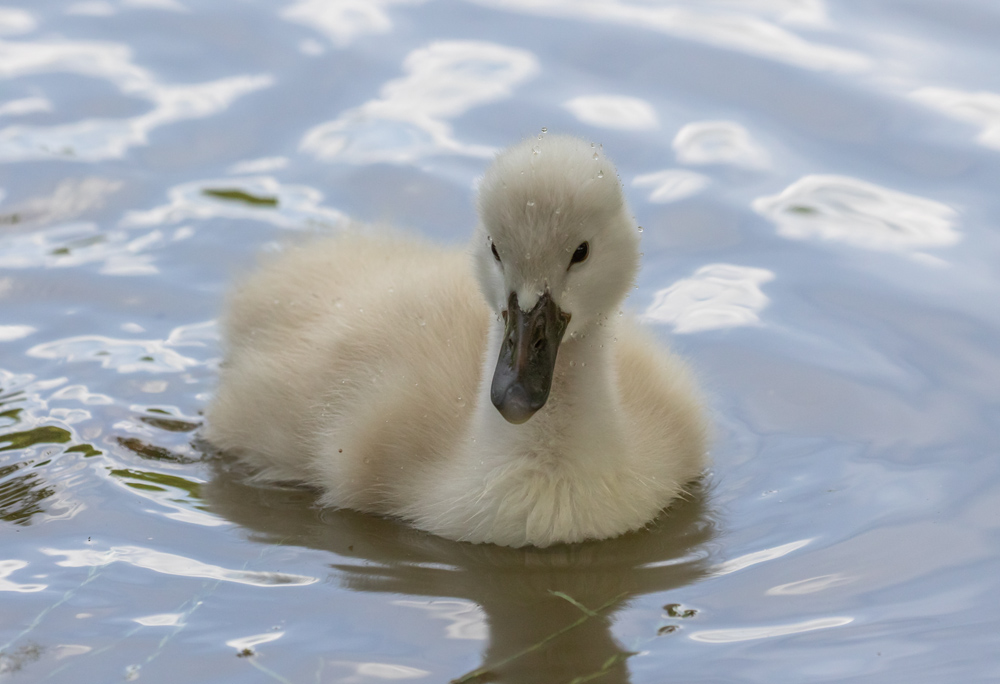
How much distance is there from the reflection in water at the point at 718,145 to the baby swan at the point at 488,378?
5.00 feet

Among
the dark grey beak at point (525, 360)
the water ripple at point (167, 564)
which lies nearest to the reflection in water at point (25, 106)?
the water ripple at point (167, 564)

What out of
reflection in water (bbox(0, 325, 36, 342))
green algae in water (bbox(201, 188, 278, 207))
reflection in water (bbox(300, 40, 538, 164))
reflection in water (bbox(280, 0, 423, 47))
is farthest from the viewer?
reflection in water (bbox(280, 0, 423, 47))

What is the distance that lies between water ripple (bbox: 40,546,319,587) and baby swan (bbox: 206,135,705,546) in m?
0.40

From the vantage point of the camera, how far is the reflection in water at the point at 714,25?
19.8 ft

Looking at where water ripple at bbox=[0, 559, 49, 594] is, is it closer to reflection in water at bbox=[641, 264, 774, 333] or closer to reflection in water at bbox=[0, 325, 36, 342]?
reflection in water at bbox=[0, 325, 36, 342]

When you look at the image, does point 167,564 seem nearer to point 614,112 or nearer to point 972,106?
point 614,112

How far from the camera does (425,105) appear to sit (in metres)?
5.95

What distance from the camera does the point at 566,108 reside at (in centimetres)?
579

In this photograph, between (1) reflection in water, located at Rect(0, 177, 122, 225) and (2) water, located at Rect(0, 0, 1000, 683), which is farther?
(1) reflection in water, located at Rect(0, 177, 122, 225)

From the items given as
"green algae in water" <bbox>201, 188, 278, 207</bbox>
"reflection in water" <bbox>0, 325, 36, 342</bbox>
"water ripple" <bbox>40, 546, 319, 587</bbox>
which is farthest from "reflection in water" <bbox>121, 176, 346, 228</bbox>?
"water ripple" <bbox>40, 546, 319, 587</bbox>

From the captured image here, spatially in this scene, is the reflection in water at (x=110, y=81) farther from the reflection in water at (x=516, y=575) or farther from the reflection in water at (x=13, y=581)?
the reflection in water at (x=13, y=581)

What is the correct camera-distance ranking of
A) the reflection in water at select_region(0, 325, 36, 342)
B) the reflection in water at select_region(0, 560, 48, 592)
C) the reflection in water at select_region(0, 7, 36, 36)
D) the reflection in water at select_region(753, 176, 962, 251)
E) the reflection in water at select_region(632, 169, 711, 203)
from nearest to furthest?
1. the reflection in water at select_region(0, 560, 48, 592)
2. the reflection in water at select_region(0, 325, 36, 342)
3. the reflection in water at select_region(753, 176, 962, 251)
4. the reflection in water at select_region(632, 169, 711, 203)
5. the reflection in water at select_region(0, 7, 36, 36)

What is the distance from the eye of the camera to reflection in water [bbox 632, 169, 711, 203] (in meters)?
5.30

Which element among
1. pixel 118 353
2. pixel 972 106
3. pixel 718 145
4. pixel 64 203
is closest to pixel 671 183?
pixel 718 145
